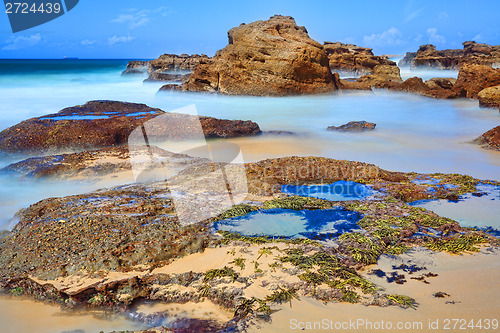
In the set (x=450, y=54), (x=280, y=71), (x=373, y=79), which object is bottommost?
(x=373, y=79)

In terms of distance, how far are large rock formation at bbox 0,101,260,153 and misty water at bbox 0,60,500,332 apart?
0.42 m

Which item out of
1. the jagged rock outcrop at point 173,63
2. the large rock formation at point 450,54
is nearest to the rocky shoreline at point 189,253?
the jagged rock outcrop at point 173,63

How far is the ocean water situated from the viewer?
22.1 ft

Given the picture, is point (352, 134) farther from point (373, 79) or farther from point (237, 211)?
point (373, 79)

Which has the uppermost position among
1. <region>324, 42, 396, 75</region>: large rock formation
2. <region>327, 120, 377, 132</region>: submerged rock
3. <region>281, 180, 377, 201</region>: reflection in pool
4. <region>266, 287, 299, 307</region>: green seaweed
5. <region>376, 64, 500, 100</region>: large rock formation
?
<region>324, 42, 396, 75</region>: large rock formation

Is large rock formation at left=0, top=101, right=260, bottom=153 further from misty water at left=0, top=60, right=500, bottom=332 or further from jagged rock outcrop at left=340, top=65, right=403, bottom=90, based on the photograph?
jagged rock outcrop at left=340, top=65, right=403, bottom=90

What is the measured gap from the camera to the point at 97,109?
10.7 m

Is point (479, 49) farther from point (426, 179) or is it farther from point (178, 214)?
point (178, 214)

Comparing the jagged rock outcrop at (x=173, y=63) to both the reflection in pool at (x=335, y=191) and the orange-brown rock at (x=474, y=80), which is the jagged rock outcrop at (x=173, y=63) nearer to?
the orange-brown rock at (x=474, y=80)

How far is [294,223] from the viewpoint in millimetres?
3746

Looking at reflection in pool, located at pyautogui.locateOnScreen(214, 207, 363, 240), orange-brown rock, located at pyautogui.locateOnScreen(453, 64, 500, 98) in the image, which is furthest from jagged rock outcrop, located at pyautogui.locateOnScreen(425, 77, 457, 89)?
reflection in pool, located at pyautogui.locateOnScreen(214, 207, 363, 240)

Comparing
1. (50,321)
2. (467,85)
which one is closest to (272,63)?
(467,85)

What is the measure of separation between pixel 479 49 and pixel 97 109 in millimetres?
42737

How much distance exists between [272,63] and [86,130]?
9.70m
